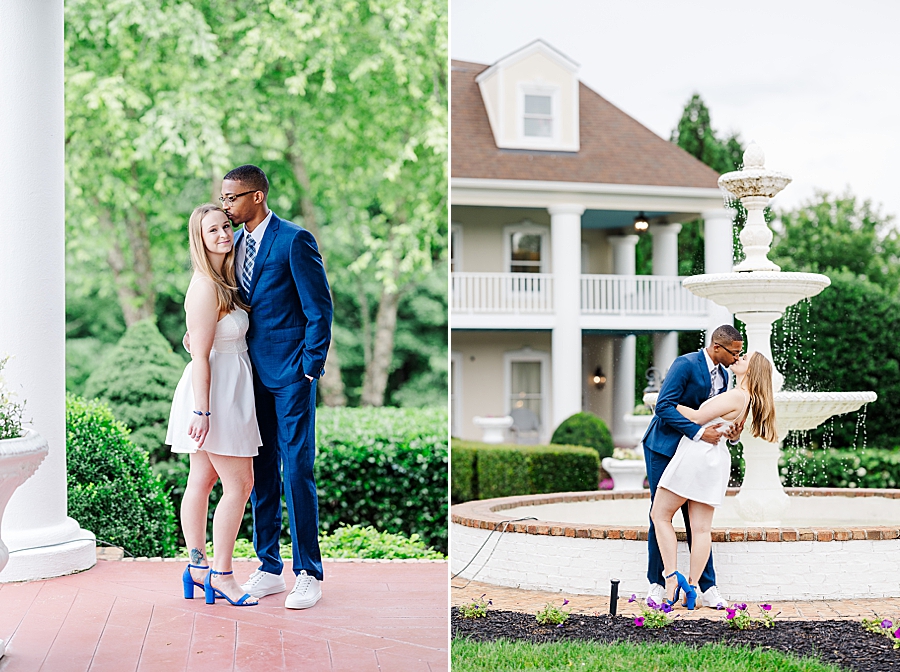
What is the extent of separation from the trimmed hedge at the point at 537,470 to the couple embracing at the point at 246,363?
6.33 meters

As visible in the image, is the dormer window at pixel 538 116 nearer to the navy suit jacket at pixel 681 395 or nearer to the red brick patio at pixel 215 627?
the red brick patio at pixel 215 627

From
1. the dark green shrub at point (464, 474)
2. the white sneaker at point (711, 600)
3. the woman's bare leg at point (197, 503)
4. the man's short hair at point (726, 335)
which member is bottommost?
the dark green shrub at point (464, 474)

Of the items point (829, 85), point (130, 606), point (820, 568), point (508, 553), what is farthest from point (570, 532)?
point (829, 85)

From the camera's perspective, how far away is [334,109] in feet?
40.9

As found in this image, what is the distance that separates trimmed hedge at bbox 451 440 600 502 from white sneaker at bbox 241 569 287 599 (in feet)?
20.0

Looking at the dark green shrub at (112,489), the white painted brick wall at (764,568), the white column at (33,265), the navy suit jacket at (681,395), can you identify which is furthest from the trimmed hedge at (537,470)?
the navy suit jacket at (681,395)

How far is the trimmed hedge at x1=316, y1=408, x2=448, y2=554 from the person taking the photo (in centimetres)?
686

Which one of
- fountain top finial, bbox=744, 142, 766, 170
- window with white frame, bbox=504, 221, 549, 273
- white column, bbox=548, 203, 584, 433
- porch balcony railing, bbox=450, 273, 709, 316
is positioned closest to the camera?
fountain top finial, bbox=744, 142, 766, 170

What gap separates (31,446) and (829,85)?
41.0 feet

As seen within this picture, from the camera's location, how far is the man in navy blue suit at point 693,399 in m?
4.07

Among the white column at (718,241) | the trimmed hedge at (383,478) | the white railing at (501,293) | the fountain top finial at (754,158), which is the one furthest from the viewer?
the white railing at (501,293)

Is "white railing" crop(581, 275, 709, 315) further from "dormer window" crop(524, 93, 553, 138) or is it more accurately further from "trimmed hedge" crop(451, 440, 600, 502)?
"trimmed hedge" crop(451, 440, 600, 502)

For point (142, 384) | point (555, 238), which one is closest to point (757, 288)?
point (142, 384)

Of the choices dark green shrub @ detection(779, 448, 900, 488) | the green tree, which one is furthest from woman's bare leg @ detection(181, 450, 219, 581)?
the green tree
